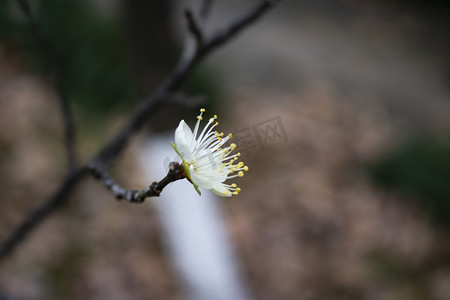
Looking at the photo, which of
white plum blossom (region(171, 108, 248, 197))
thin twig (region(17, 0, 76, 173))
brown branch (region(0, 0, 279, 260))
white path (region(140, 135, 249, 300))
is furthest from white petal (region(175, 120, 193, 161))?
white path (region(140, 135, 249, 300))

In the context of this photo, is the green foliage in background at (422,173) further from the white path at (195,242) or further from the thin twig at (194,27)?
the thin twig at (194,27)

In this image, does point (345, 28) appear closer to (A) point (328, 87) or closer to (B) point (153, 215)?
(A) point (328, 87)

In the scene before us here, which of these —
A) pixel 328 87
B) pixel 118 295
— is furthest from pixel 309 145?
pixel 118 295

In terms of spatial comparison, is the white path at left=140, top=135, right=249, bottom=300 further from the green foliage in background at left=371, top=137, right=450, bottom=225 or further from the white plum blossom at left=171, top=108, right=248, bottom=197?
the white plum blossom at left=171, top=108, right=248, bottom=197

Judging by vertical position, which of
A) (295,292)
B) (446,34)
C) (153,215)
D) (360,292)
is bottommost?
(360,292)

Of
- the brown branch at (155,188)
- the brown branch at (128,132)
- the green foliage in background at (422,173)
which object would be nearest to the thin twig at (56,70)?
the brown branch at (128,132)

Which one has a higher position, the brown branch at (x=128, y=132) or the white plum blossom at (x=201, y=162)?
the brown branch at (x=128, y=132)

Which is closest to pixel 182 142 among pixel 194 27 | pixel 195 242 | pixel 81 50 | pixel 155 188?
pixel 155 188
